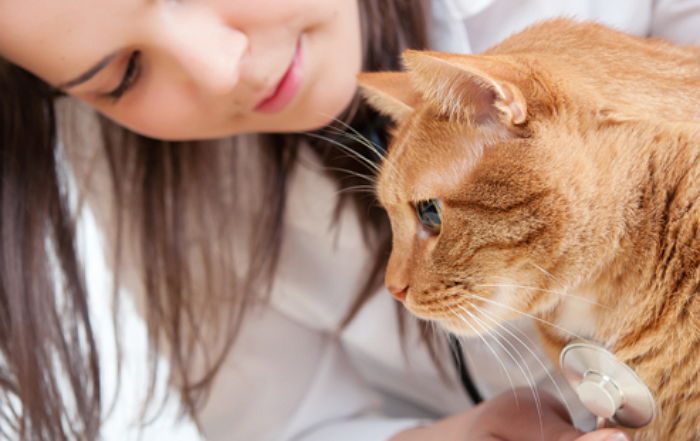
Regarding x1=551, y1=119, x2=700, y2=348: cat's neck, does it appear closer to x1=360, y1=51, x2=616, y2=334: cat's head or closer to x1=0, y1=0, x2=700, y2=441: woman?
x1=360, y1=51, x2=616, y2=334: cat's head

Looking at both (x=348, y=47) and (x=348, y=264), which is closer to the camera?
(x=348, y=47)

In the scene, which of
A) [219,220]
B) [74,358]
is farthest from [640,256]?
[74,358]

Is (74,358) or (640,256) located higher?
(640,256)

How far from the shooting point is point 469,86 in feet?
2.07

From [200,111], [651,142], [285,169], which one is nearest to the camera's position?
[651,142]

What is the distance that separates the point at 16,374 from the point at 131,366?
0.26 m

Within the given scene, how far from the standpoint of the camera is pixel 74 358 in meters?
1.04

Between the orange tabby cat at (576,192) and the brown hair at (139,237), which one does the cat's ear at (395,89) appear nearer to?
the orange tabby cat at (576,192)

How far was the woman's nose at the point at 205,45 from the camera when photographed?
758 mm

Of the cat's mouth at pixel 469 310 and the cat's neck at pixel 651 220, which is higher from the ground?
the cat's neck at pixel 651 220

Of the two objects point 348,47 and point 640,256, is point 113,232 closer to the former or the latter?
point 348,47

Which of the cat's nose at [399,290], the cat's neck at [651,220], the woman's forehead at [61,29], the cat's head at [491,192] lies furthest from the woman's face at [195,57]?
the cat's neck at [651,220]

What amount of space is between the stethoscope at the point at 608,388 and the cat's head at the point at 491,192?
7cm

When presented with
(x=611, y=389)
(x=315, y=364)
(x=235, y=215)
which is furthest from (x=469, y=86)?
(x=315, y=364)
